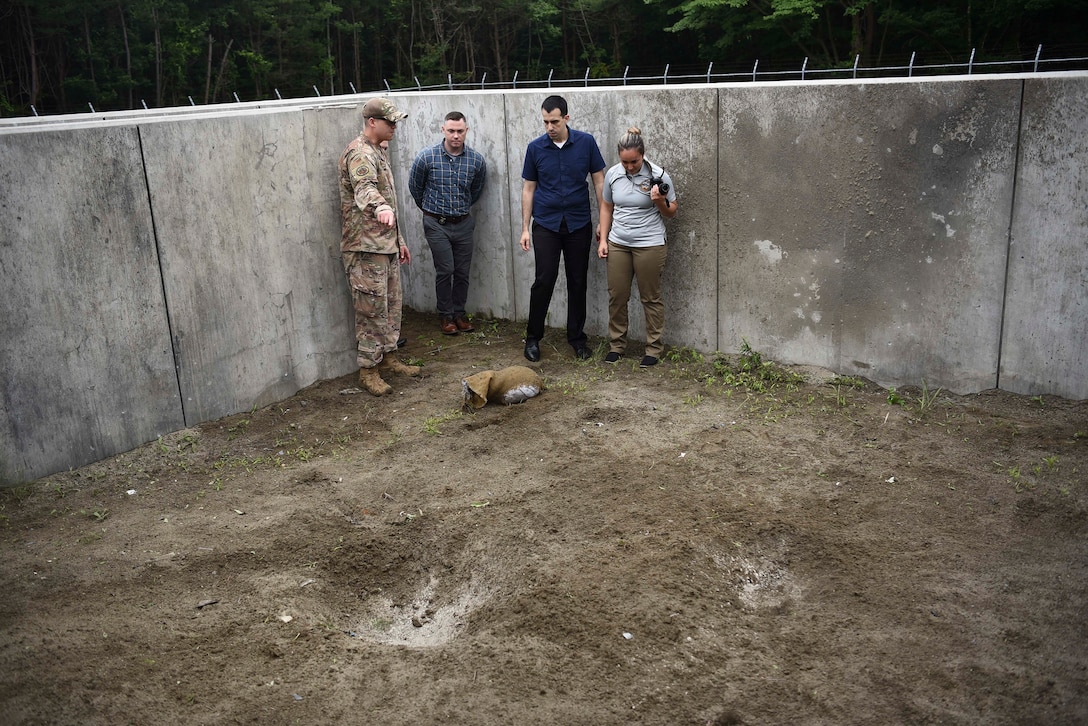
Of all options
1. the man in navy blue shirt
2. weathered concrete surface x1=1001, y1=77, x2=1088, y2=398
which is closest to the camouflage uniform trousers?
the man in navy blue shirt

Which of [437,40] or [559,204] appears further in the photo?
[437,40]

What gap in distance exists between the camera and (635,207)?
24.4ft

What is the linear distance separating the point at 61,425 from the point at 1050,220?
6.51 meters

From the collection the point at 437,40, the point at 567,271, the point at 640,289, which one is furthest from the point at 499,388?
the point at 437,40

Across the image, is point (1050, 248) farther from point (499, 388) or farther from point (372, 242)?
point (372, 242)

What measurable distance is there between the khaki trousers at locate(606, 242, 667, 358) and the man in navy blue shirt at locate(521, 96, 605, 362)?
297 mm

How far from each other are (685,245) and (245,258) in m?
3.48

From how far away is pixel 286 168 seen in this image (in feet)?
23.9

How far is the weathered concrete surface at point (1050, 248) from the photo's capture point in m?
6.02

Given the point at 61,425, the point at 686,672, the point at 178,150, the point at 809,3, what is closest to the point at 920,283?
the point at 686,672

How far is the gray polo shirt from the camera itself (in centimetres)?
739

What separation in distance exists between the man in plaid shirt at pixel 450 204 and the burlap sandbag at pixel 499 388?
1.92 meters

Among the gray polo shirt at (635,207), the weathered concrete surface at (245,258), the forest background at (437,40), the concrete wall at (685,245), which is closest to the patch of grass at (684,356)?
the concrete wall at (685,245)

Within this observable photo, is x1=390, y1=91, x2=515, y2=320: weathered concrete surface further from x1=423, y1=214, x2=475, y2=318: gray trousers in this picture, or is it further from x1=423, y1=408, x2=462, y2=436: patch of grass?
x1=423, y1=408, x2=462, y2=436: patch of grass
